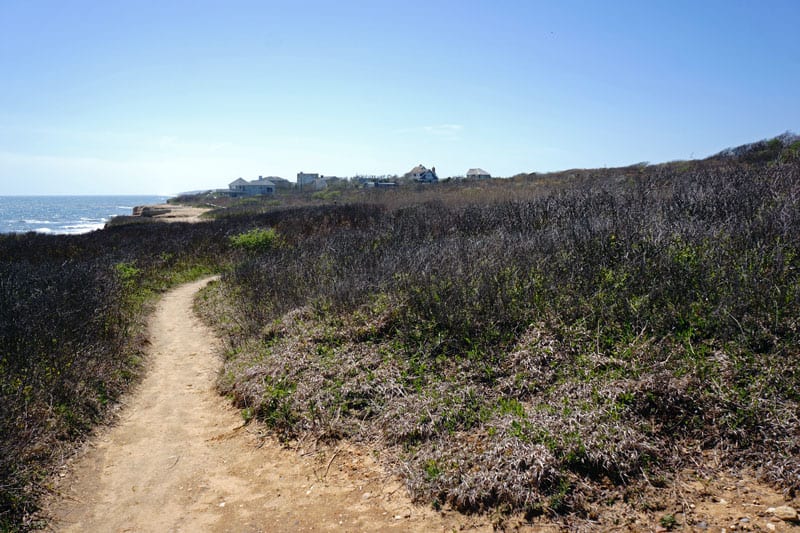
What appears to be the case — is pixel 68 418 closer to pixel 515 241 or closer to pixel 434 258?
pixel 434 258

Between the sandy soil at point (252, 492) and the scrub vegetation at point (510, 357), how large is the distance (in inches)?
6.5

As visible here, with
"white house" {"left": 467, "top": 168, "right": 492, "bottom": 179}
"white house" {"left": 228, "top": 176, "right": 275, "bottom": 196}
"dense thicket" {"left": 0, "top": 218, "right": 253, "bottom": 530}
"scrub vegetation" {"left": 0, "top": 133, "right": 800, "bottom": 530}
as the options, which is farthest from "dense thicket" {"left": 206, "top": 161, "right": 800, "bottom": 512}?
"white house" {"left": 228, "top": 176, "right": 275, "bottom": 196}

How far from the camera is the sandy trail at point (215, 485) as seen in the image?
3.87 meters

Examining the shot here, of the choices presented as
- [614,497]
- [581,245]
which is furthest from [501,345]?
[581,245]

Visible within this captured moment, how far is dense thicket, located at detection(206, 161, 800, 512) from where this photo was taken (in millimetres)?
3908

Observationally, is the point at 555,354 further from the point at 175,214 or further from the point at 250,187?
the point at 250,187

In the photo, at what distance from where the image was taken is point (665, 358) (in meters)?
4.85

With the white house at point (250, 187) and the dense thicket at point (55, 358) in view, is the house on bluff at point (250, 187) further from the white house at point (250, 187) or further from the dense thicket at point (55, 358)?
the dense thicket at point (55, 358)

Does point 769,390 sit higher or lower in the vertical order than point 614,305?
lower

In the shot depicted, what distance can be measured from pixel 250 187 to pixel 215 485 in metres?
91.7

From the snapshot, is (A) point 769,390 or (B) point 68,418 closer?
(A) point 769,390

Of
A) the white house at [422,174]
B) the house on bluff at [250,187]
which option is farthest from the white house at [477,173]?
the house on bluff at [250,187]

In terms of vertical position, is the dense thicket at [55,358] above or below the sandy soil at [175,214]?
below

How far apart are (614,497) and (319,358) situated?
3.82 meters
